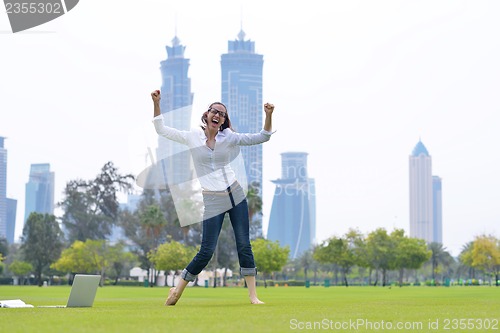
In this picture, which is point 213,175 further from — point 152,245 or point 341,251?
point 152,245

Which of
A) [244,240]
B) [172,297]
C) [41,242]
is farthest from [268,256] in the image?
[172,297]

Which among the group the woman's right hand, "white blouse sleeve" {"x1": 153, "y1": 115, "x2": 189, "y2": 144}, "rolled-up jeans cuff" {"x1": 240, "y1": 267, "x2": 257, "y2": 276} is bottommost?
"rolled-up jeans cuff" {"x1": 240, "y1": 267, "x2": 257, "y2": 276}

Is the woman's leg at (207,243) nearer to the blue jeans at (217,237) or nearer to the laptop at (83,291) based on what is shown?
the blue jeans at (217,237)

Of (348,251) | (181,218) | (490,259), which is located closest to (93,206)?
(348,251)

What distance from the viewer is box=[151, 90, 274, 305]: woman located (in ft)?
36.0

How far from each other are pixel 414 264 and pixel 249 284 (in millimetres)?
83204

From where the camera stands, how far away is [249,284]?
11.4m

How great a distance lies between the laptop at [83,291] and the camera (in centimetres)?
1018

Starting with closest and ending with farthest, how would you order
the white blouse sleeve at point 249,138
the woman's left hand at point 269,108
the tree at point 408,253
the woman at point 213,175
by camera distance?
the woman's left hand at point 269,108, the white blouse sleeve at point 249,138, the woman at point 213,175, the tree at point 408,253

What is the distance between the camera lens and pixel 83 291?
1025 centimetres

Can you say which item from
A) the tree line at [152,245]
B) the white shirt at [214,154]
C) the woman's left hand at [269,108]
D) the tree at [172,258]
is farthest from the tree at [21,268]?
the woman's left hand at [269,108]

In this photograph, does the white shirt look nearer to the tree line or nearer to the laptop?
the laptop

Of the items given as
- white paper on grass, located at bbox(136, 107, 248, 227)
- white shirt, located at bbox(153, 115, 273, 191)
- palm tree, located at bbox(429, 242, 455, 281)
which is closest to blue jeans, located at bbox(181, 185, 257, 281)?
white shirt, located at bbox(153, 115, 273, 191)

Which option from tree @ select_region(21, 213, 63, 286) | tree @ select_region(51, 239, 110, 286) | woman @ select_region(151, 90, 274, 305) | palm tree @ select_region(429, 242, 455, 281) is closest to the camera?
woman @ select_region(151, 90, 274, 305)
